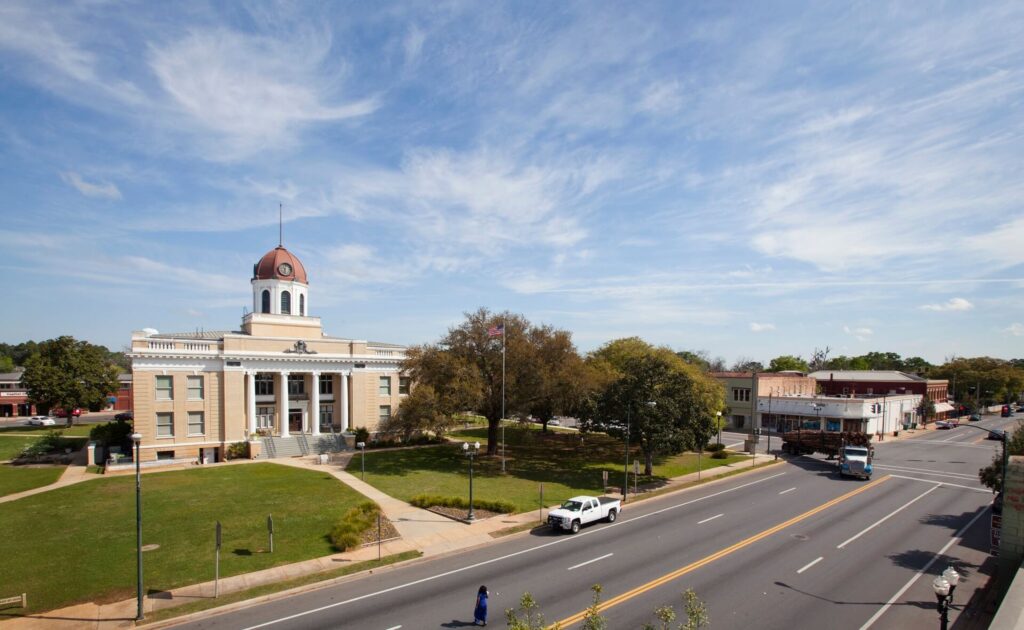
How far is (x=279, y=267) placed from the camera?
2169 inches

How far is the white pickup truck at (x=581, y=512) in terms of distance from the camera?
89.1 feet

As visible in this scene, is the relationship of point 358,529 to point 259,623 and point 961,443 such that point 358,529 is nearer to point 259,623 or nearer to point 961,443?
point 259,623

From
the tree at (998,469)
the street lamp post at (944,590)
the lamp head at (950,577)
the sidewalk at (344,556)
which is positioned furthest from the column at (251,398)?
the tree at (998,469)

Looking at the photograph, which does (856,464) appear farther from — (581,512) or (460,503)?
(460,503)

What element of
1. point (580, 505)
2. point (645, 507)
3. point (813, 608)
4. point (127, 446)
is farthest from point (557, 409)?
point (127, 446)

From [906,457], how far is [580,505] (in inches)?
1733

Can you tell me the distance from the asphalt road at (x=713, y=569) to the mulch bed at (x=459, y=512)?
A: 14.1ft

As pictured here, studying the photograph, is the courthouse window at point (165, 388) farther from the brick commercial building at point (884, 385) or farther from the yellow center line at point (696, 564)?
the brick commercial building at point (884, 385)

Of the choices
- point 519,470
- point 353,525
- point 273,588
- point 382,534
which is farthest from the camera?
point 519,470

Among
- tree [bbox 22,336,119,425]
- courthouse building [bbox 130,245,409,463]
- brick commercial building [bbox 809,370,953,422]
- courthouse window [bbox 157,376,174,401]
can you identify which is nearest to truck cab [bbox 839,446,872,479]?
courthouse building [bbox 130,245,409,463]

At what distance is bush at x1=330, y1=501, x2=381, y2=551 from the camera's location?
2445 cm

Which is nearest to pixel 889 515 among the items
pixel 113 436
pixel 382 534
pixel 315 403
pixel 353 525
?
pixel 382 534

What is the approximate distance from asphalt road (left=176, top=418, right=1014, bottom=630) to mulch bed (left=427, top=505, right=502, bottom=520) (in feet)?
14.1

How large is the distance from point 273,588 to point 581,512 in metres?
14.7
